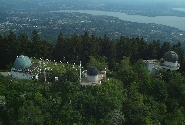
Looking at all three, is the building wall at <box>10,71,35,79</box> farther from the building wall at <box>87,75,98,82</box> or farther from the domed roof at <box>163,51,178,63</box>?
the domed roof at <box>163,51,178,63</box>

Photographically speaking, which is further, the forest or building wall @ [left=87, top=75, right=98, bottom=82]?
building wall @ [left=87, top=75, right=98, bottom=82]

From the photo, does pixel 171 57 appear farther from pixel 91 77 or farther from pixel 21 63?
pixel 21 63

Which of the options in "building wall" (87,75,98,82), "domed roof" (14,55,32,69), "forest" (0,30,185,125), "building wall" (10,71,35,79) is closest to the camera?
"forest" (0,30,185,125)

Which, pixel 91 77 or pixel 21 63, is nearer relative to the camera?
pixel 91 77

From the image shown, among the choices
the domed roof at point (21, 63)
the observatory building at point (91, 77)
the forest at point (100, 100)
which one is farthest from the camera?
the domed roof at point (21, 63)

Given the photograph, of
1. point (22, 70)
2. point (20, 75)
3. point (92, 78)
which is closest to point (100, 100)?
point (92, 78)

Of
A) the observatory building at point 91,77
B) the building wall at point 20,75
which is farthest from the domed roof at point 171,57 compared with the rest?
the building wall at point 20,75

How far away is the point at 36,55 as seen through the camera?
44.4 m

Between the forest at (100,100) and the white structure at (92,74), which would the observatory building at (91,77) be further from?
the forest at (100,100)

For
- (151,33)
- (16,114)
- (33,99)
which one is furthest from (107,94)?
(151,33)

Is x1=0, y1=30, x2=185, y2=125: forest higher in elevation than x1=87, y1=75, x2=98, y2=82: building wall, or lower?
lower

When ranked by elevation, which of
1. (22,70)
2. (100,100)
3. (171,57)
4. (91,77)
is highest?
(171,57)

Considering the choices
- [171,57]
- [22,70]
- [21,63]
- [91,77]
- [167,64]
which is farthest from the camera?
[167,64]

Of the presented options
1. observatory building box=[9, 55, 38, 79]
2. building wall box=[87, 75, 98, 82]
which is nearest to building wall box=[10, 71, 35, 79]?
observatory building box=[9, 55, 38, 79]
